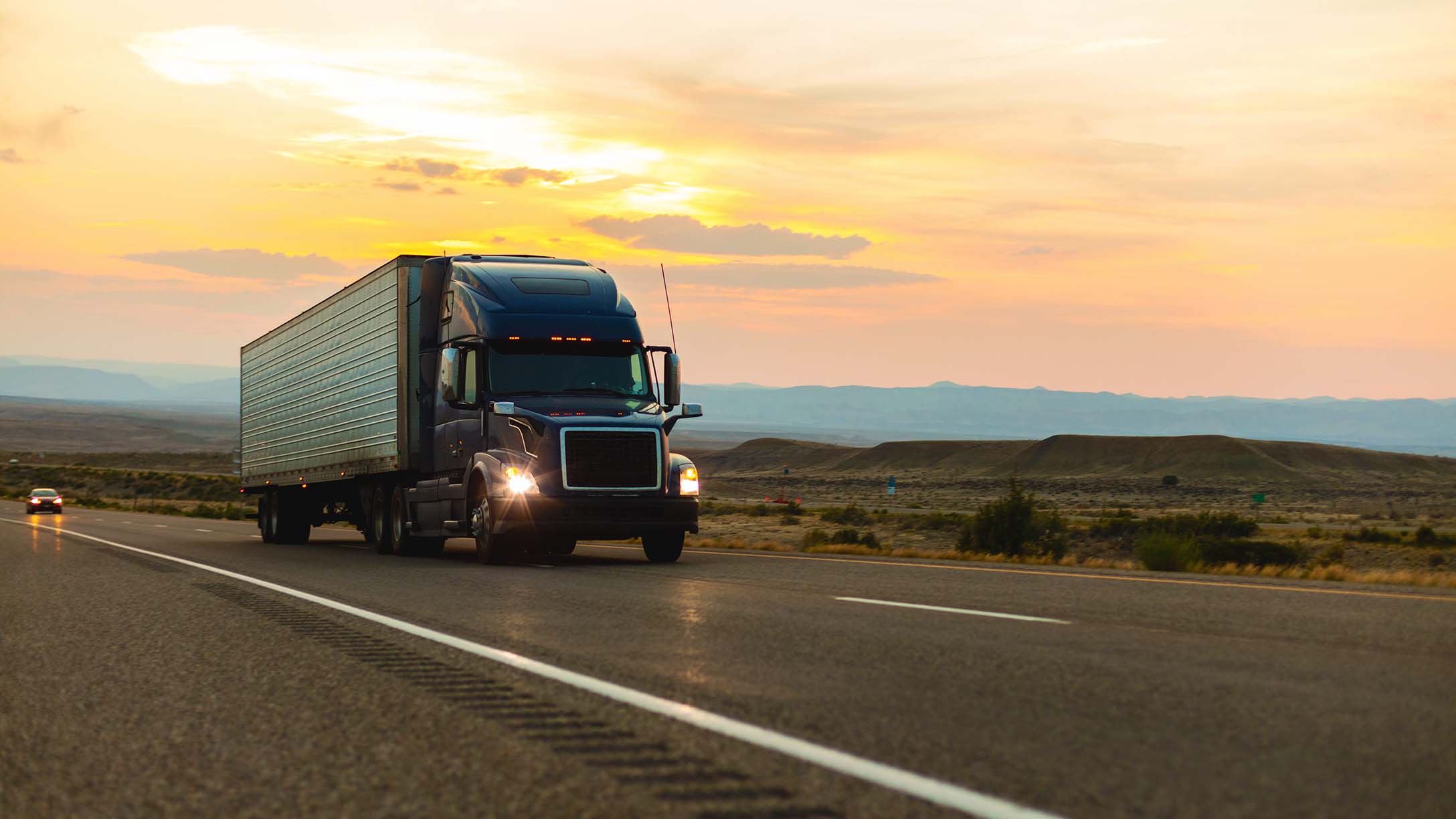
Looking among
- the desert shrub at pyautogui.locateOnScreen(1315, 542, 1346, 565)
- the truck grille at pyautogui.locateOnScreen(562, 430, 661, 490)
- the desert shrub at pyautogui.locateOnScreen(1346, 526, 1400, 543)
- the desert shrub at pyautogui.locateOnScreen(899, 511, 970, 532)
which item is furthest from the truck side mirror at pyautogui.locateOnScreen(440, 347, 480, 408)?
the desert shrub at pyautogui.locateOnScreen(1346, 526, 1400, 543)

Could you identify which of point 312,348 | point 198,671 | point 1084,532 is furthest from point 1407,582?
point 1084,532

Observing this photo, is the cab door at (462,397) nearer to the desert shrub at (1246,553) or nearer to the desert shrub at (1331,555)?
the desert shrub at (1246,553)

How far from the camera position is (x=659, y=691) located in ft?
23.9

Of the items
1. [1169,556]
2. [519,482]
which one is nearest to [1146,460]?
[1169,556]

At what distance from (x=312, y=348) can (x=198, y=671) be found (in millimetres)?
19309

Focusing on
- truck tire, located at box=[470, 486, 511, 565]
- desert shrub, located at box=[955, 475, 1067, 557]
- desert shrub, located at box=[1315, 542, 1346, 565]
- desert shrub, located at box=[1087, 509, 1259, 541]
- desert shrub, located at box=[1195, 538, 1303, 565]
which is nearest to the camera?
truck tire, located at box=[470, 486, 511, 565]

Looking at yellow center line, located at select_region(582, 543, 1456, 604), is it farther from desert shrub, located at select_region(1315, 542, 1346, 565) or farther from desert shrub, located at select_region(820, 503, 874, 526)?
desert shrub, located at select_region(820, 503, 874, 526)

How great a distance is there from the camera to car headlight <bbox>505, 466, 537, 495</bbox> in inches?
702

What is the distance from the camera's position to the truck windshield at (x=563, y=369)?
1881cm

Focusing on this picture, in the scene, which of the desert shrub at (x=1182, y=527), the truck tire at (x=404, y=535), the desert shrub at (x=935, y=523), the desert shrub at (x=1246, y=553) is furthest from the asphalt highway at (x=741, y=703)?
the desert shrub at (x=935, y=523)

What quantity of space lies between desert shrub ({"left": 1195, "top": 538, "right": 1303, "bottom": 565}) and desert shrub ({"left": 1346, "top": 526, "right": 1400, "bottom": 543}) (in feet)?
21.5

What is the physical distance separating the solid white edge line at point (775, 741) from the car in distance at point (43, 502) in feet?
190

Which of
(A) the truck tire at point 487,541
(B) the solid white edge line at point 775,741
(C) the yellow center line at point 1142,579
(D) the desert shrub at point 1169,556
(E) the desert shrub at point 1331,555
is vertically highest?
(A) the truck tire at point 487,541

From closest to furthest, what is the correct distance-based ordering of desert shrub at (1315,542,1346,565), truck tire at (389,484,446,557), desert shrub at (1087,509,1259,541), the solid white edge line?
the solid white edge line, truck tire at (389,484,446,557), desert shrub at (1315,542,1346,565), desert shrub at (1087,509,1259,541)
